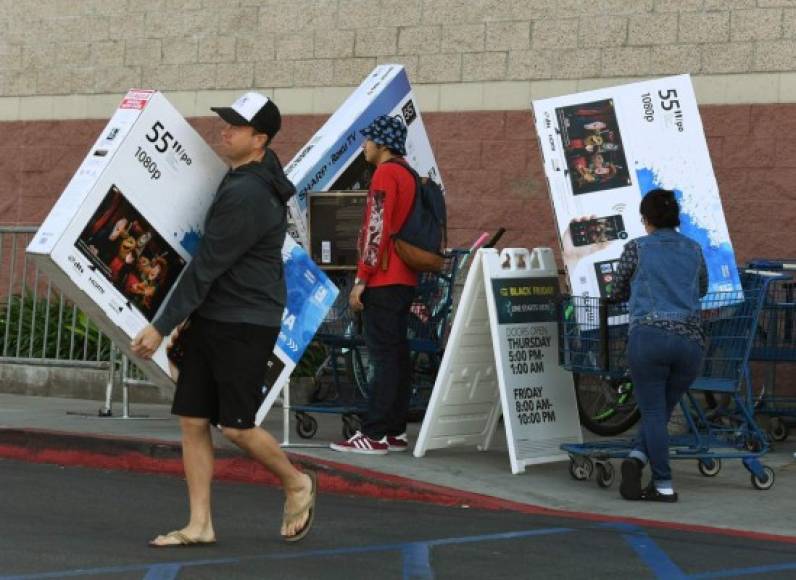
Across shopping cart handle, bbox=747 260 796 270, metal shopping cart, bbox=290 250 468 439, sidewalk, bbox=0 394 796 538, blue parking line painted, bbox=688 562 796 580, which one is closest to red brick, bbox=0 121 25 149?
sidewalk, bbox=0 394 796 538

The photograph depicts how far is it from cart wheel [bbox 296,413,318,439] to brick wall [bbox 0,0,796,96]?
3.82 meters

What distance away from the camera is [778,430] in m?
12.5

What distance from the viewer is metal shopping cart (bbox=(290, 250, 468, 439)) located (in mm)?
11555

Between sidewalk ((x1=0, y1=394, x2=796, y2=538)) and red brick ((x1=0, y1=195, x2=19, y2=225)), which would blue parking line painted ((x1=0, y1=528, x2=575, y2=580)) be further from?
red brick ((x1=0, y1=195, x2=19, y2=225))

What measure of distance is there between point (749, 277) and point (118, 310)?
4.30m

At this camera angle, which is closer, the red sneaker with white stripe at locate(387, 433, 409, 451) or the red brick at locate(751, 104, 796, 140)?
the red sneaker with white stripe at locate(387, 433, 409, 451)

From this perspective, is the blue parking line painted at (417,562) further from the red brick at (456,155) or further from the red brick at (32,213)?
the red brick at (32,213)

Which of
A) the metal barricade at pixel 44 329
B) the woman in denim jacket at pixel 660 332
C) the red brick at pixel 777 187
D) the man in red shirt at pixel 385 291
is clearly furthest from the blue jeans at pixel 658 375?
the metal barricade at pixel 44 329

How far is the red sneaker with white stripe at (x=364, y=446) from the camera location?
11.0 metres

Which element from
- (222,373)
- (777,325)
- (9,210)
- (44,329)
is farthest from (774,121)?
(9,210)

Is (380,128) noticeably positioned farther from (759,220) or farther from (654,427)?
(759,220)

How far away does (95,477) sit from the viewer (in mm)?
10688

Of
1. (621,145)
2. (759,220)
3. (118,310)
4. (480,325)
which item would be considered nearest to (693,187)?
(621,145)

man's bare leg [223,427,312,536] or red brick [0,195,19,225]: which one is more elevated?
red brick [0,195,19,225]
